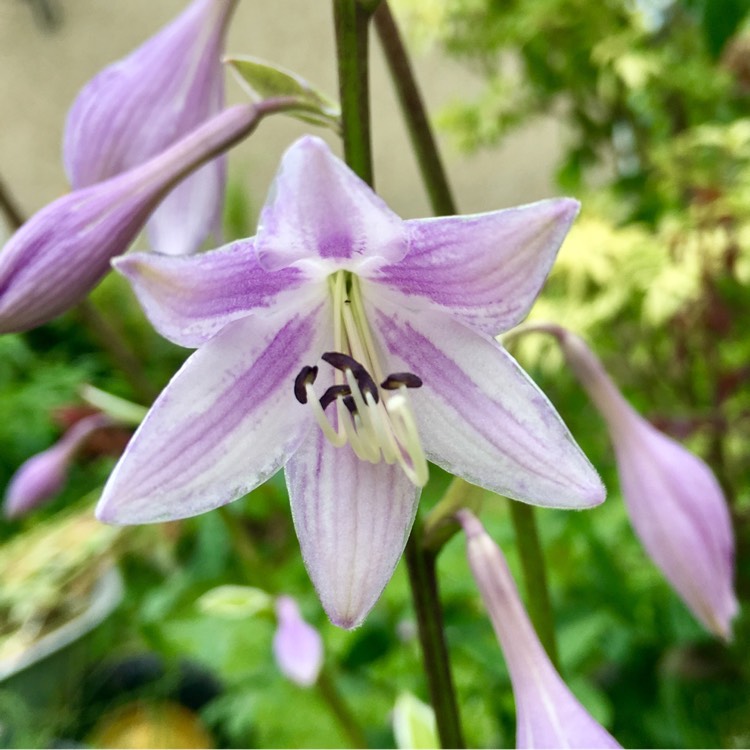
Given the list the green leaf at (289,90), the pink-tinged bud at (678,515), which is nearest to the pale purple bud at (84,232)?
the green leaf at (289,90)

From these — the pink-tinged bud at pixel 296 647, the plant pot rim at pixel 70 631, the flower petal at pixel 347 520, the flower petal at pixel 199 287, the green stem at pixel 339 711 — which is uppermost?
the flower petal at pixel 199 287

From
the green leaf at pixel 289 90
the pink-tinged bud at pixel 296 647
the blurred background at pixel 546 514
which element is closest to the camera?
the green leaf at pixel 289 90

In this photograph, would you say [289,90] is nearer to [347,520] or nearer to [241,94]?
→ [347,520]

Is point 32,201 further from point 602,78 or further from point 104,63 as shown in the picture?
point 602,78

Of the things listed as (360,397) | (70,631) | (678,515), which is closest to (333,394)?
(360,397)

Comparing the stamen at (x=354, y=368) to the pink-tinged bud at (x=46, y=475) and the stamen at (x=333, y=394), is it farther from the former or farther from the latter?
the pink-tinged bud at (x=46, y=475)

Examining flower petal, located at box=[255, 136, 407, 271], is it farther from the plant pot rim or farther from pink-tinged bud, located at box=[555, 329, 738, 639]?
the plant pot rim

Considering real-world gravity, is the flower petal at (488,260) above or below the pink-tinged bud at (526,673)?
above

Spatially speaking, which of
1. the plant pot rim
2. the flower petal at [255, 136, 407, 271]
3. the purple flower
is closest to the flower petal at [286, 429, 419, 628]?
the flower petal at [255, 136, 407, 271]
